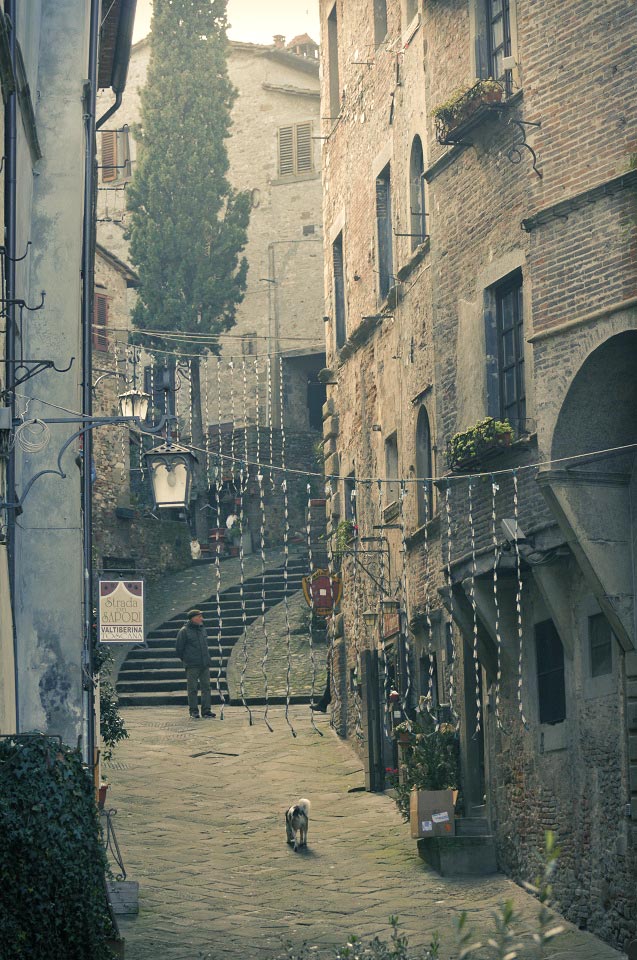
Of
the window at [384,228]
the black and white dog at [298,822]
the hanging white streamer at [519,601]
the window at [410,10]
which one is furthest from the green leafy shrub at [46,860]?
the window at [384,228]

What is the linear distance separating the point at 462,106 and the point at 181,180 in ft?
81.8

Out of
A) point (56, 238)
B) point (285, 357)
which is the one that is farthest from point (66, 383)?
point (285, 357)

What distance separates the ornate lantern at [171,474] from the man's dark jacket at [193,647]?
9614 millimetres

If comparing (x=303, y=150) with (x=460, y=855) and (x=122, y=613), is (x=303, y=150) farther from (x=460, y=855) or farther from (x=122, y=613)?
(x=460, y=855)

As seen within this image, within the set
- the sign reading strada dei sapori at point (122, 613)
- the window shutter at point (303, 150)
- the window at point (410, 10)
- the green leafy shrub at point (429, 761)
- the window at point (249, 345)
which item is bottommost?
the green leafy shrub at point (429, 761)

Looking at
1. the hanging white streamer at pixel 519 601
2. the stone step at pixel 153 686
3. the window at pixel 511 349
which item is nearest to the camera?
the hanging white streamer at pixel 519 601

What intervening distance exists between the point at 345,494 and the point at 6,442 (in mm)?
16010

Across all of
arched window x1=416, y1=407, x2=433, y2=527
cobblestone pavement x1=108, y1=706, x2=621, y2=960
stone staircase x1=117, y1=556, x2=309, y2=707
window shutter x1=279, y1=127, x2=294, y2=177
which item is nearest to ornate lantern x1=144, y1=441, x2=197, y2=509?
cobblestone pavement x1=108, y1=706, x2=621, y2=960

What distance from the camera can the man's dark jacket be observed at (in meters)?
23.9

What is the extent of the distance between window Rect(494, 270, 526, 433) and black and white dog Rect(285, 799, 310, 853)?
4.56 meters

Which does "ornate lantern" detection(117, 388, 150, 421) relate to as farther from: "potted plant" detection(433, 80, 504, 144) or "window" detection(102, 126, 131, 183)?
"window" detection(102, 126, 131, 183)

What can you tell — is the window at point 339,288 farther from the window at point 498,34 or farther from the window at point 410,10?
the window at point 498,34

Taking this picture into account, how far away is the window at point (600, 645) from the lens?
13.8 metres

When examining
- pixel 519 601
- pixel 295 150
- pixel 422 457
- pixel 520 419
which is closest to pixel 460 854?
pixel 519 601
